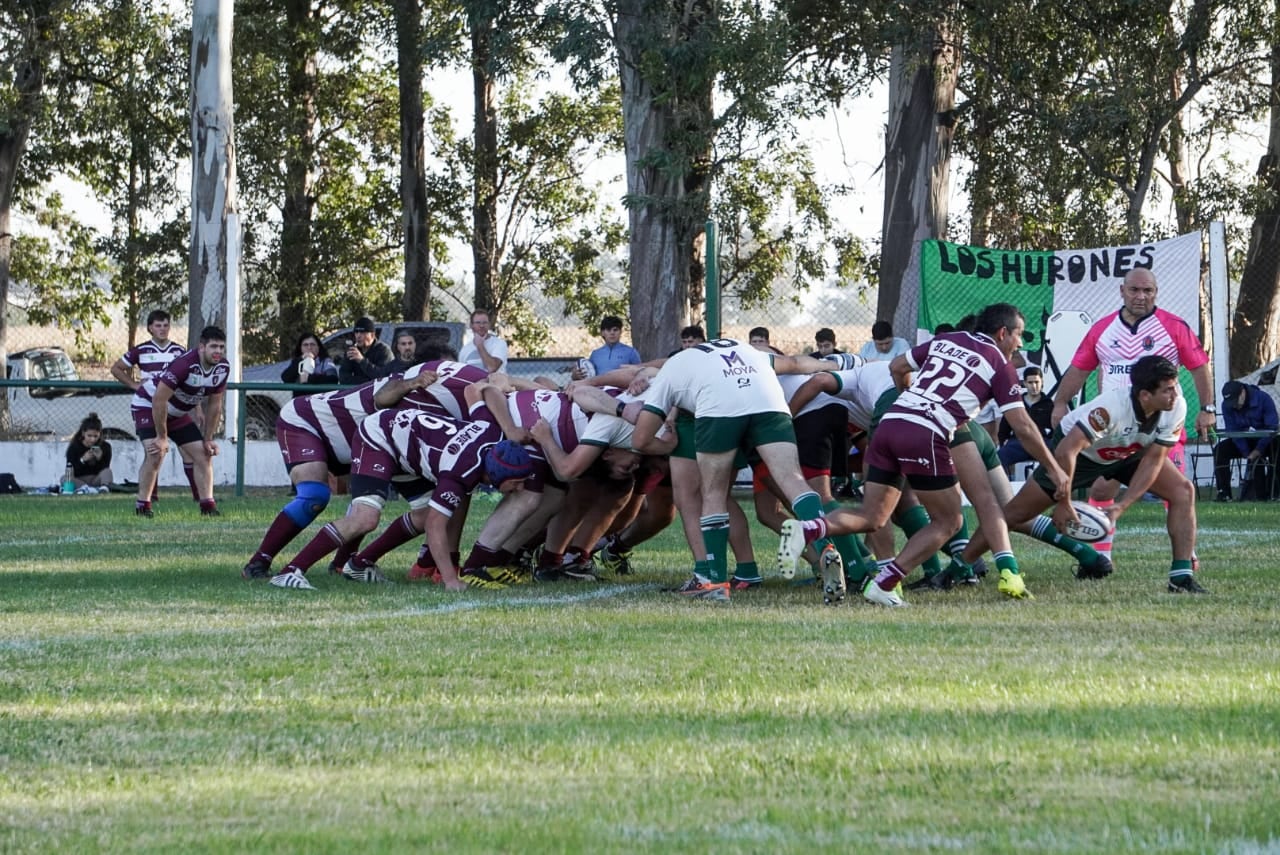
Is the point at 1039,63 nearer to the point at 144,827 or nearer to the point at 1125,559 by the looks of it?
the point at 1125,559

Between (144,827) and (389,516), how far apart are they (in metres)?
12.3

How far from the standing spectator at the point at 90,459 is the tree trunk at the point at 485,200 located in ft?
52.6

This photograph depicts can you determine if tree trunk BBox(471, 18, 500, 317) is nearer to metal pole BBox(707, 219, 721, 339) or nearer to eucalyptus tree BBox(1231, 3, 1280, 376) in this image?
eucalyptus tree BBox(1231, 3, 1280, 376)

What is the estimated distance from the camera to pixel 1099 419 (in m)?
9.45

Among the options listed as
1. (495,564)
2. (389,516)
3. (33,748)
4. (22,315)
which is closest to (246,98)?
(22,315)

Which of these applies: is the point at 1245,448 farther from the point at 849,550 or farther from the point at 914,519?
the point at 849,550

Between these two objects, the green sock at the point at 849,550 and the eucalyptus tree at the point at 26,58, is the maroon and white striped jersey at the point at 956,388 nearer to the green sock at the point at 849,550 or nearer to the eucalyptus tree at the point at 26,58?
the green sock at the point at 849,550

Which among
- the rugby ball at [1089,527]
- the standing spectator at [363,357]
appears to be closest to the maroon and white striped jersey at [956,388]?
the rugby ball at [1089,527]

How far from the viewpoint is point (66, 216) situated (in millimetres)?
42562

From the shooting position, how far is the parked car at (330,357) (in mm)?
21641

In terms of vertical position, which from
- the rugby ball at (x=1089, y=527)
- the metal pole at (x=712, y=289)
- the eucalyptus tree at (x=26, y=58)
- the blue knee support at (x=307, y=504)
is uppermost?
the eucalyptus tree at (x=26, y=58)

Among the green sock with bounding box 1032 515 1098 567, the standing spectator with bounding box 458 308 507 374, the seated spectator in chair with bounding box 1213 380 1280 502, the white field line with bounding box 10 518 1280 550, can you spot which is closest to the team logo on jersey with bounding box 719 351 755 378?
the green sock with bounding box 1032 515 1098 567

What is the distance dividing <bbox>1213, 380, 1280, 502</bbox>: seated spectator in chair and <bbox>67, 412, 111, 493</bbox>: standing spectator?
41.5 ft

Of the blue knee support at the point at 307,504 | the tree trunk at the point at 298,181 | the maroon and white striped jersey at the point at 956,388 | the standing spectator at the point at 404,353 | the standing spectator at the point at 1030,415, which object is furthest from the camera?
the tree trunk at the point at 298,181
